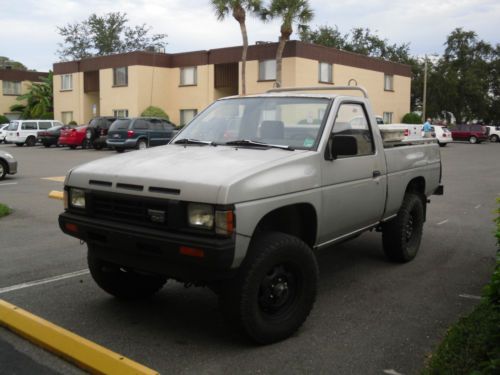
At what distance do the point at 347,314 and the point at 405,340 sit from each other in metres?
0.66

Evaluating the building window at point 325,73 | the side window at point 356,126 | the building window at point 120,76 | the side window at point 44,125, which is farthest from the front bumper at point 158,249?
the building window at point 120,76

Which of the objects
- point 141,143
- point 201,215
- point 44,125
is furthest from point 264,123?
point 44,125

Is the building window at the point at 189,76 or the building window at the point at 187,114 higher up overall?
the building window at the point at 189,76

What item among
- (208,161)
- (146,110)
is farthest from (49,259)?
(146,110)

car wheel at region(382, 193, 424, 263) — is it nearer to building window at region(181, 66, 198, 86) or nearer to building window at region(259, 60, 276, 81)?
building window at region(259, 60, 276, 81)

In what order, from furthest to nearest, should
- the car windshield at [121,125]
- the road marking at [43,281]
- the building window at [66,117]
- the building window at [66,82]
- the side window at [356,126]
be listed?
1. the building window at [66,117]
2. the building window at [66,82]
3. the car windshield at [121,125]
4. the road marking at [43,281]
5. the side window at [356,126]

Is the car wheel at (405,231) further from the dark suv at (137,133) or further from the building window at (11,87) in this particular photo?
the building window at (11,87)

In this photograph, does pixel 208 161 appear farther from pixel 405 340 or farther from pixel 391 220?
pixel 391 220

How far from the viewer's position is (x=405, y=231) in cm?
641

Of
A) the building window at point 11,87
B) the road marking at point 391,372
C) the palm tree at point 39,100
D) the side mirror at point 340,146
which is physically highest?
the building window at point 11,87

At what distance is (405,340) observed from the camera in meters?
4.32

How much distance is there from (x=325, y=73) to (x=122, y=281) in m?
30.9

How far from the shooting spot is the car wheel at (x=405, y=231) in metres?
6.34

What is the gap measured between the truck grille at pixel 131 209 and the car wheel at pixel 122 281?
0.69 metres
